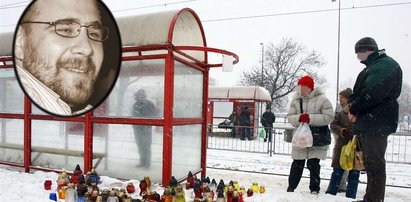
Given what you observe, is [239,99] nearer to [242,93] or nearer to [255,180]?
[242,93]

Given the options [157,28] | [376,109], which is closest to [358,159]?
[376,109]

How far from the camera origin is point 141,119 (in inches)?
191

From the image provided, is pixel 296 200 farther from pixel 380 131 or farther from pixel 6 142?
pixel 6 142

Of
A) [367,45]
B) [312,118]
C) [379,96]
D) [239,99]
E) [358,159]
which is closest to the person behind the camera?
[379,96]

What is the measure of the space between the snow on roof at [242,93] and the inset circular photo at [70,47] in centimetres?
1586

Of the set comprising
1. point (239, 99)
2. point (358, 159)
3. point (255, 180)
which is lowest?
point (255, 180)

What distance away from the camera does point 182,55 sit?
511 cm

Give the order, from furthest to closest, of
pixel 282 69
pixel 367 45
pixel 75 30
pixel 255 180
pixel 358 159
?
pixel 282 69, pixel 255 180, pixel 358 159, pixel 367 45, pixel 75 30

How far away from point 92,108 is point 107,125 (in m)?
4.52

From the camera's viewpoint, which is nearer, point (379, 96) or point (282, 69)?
point (379, 96)

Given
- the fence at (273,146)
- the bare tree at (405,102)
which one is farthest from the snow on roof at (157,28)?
the bare tree at (405,102)

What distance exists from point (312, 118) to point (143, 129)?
8.53 ft

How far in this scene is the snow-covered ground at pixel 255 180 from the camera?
454 centimetres

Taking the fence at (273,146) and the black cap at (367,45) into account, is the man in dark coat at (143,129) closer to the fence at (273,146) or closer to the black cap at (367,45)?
the black cap at (367,45)
